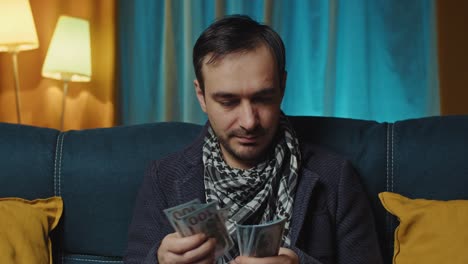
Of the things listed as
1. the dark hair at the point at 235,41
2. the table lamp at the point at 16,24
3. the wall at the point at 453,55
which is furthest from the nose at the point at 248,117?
the table lamp at the point at 16,24

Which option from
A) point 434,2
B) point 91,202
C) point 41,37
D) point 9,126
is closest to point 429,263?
point 91,202

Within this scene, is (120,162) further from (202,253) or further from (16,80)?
(16,80)

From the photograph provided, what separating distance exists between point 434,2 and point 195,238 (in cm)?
211

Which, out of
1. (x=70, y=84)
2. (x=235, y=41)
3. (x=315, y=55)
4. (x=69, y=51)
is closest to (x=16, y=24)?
(x=69, y=51)

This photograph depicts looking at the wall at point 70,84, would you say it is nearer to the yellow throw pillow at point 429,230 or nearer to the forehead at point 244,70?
the forehead at point 244,70

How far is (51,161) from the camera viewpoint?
2.01 metres

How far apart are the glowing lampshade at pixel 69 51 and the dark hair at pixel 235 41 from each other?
5.45ft

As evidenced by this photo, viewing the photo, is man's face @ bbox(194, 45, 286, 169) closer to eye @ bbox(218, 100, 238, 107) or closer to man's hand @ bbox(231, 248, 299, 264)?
→ eye @ bbox(218, 100, 238, 107)

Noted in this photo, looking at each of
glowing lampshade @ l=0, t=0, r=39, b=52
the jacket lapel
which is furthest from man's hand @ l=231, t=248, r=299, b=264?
glowing lampshade @ l=0, t=0, r=39, b=52

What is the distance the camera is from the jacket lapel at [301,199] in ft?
5.48

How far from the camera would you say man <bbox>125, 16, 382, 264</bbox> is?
5.49 ft

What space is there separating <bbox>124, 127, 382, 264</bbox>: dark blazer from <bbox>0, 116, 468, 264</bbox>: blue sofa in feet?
0.40

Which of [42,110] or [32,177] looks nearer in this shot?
[32,177]

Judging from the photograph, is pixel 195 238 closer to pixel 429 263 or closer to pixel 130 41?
pixel 429 263
